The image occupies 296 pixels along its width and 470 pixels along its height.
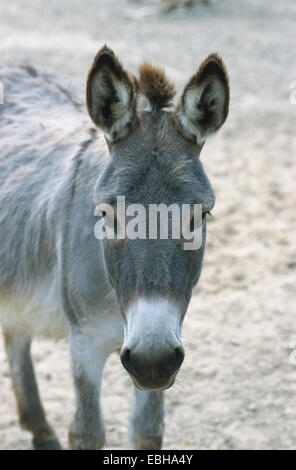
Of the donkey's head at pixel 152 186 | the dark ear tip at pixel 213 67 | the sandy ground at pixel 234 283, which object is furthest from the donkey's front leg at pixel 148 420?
the dark ear tip at pixel 213 67

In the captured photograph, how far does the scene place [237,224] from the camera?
6234mm

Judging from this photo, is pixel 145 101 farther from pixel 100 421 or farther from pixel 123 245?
pixel 100 421

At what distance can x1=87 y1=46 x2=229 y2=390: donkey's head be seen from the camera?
233 centimetres

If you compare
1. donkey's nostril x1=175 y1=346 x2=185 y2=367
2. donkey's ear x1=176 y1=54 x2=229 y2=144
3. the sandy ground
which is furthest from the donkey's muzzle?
donkey's ear x1=176 y1=54 x2=229 y2=144

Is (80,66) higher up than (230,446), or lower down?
higher up

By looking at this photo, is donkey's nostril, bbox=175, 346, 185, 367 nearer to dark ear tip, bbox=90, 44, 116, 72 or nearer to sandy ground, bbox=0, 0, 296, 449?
sandy ground, bbox=0, 0, 296, 449

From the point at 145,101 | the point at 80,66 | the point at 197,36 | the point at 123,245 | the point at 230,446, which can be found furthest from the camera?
the point at 197,36

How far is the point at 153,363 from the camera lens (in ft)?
7.54

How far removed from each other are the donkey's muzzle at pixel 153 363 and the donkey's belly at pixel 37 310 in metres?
1.05

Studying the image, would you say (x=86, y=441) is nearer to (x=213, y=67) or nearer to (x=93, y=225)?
(x=93, y=225)

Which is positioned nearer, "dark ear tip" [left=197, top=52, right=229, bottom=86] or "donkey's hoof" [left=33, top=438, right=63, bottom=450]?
"dark ear tip" [left=197, top=52, right=229, bottom=86]

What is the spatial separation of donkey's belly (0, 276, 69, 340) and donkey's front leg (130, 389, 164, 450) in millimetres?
545

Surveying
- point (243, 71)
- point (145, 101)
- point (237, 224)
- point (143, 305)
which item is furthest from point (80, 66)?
point (143, 305)

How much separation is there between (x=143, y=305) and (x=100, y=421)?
1228mm
